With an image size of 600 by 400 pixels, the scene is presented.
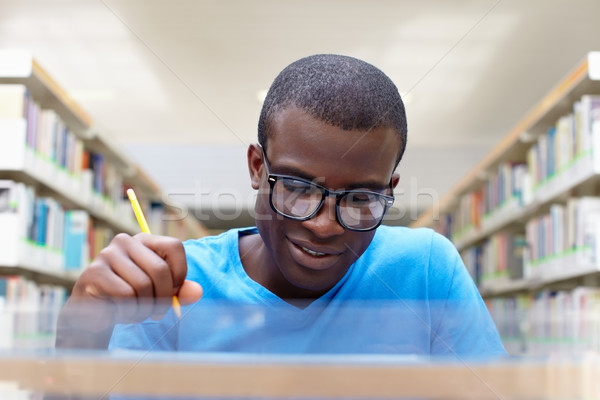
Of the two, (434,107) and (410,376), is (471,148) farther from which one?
(410,376)

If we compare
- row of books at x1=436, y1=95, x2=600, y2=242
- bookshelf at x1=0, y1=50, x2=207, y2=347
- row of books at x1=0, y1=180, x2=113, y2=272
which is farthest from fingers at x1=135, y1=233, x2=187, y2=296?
row of books at x1=436, y1=95, x2=600, y2=242

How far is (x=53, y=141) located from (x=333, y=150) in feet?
6.78

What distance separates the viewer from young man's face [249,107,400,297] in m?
0.72

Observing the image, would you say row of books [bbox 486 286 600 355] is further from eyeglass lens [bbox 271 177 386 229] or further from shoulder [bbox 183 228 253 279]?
shoulder [bbox 183 228 253 279]

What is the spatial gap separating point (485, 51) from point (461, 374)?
Answer: 4.31 meters

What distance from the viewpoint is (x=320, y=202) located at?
720 mm

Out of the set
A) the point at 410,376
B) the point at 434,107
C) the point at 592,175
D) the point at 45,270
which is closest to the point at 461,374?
the point at 410,376

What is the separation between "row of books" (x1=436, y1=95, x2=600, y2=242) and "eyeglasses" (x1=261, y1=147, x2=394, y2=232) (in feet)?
5.66

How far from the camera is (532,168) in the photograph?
2.98 m

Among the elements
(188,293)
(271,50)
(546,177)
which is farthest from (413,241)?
(271,50)

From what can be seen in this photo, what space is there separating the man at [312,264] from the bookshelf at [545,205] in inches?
63.3

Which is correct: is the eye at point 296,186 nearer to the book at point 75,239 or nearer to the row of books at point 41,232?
the row of books at point 41,232

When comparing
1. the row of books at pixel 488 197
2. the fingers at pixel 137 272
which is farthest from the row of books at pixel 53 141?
the row of books at pixel 488 197

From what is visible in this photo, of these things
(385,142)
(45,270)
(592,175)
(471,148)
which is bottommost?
(45,270)
